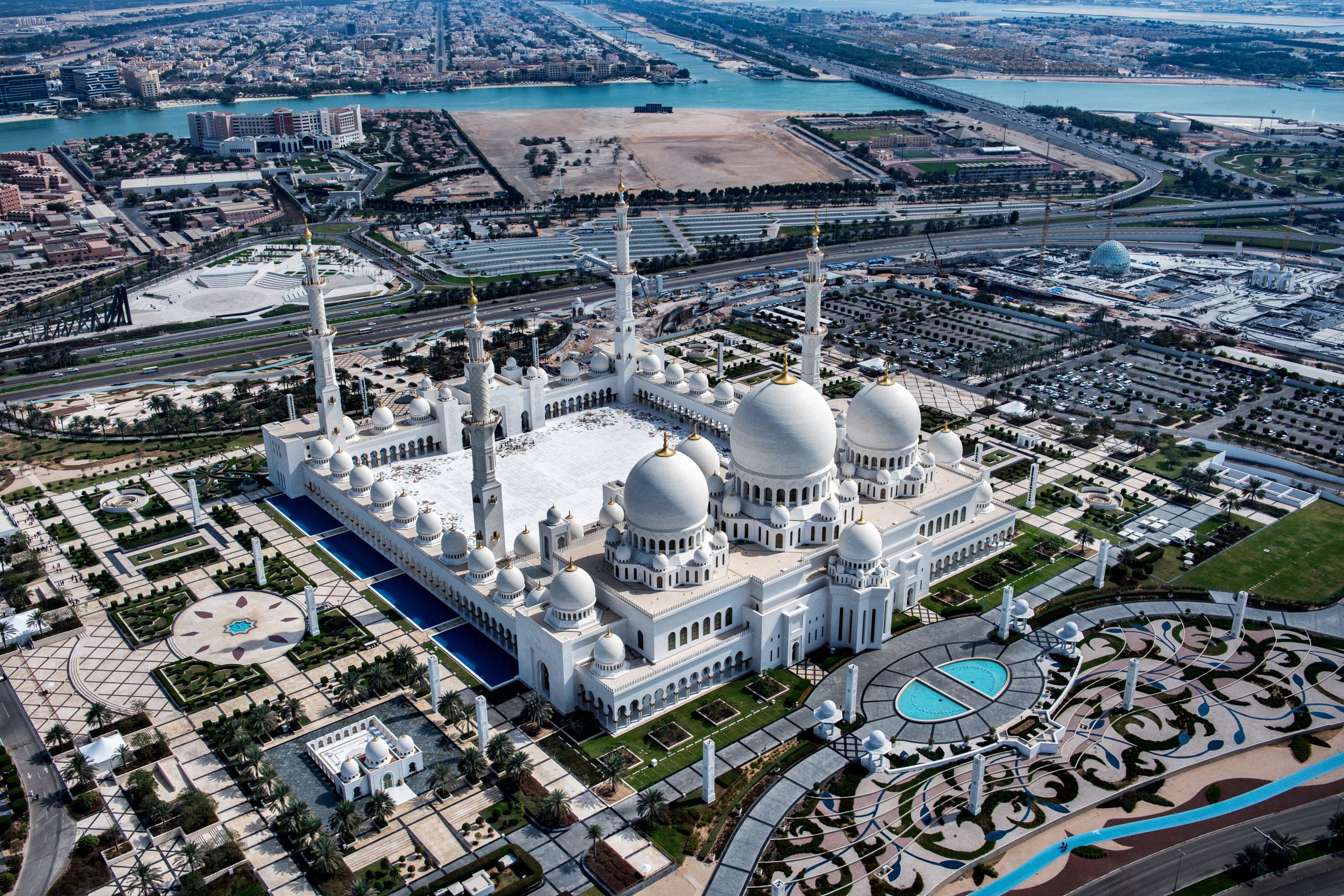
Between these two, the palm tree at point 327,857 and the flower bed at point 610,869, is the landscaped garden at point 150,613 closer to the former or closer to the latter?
the palm tree at point 327,857

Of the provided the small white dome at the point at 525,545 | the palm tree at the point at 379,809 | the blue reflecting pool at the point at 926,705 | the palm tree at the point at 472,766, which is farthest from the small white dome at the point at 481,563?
the blue reflecting pool at the point at 926,705

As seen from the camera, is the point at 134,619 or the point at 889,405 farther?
the point at 889,405

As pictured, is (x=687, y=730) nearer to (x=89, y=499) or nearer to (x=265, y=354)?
(x=89, y=499)

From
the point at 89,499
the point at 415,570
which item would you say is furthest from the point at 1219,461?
the point at 89,499

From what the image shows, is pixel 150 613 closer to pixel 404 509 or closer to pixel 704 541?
pixel 404 509

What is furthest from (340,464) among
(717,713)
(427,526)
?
(717,713)
